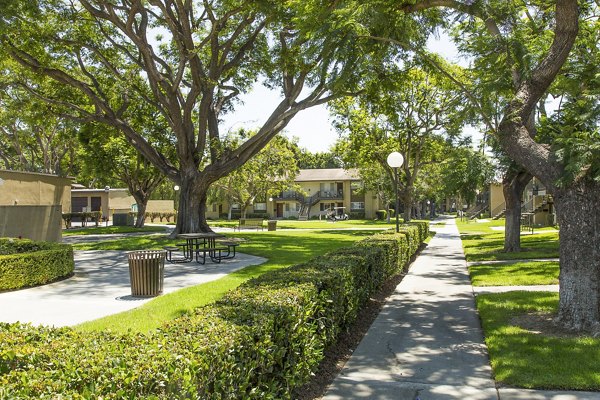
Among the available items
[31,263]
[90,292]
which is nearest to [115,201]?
[31,263]

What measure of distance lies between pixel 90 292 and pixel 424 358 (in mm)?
7328

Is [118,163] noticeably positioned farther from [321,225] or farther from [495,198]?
[495,198]

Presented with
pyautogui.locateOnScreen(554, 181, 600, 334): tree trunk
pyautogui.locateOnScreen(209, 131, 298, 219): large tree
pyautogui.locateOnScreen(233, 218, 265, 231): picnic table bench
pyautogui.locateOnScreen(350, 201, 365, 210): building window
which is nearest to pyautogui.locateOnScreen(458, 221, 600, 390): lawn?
pyautogui.locateOnScreen(554, 181, 600, 334): tree trunk

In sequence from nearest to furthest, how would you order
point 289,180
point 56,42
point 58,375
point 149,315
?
point 58,375 < point 149,315 < point 56,42 < point 289,180

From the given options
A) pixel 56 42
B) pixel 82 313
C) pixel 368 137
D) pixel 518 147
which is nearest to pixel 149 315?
pixel 82 313

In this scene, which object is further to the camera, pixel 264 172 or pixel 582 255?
pixel 264 172

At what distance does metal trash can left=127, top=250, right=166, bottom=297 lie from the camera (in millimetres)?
9688

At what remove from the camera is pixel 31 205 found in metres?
18.5

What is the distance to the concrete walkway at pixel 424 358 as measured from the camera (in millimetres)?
4883

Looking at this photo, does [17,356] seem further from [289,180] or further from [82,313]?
[289,180]

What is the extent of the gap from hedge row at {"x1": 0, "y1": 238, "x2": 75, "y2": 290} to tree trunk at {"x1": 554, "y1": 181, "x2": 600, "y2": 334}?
33.8ft

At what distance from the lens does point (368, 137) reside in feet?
111

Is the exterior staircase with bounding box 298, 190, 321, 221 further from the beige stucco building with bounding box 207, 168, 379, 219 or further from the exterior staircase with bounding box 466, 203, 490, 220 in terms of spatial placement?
the exterior staircase with bounding box 466, 203, 490, 220

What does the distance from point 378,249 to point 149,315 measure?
4.26 m
